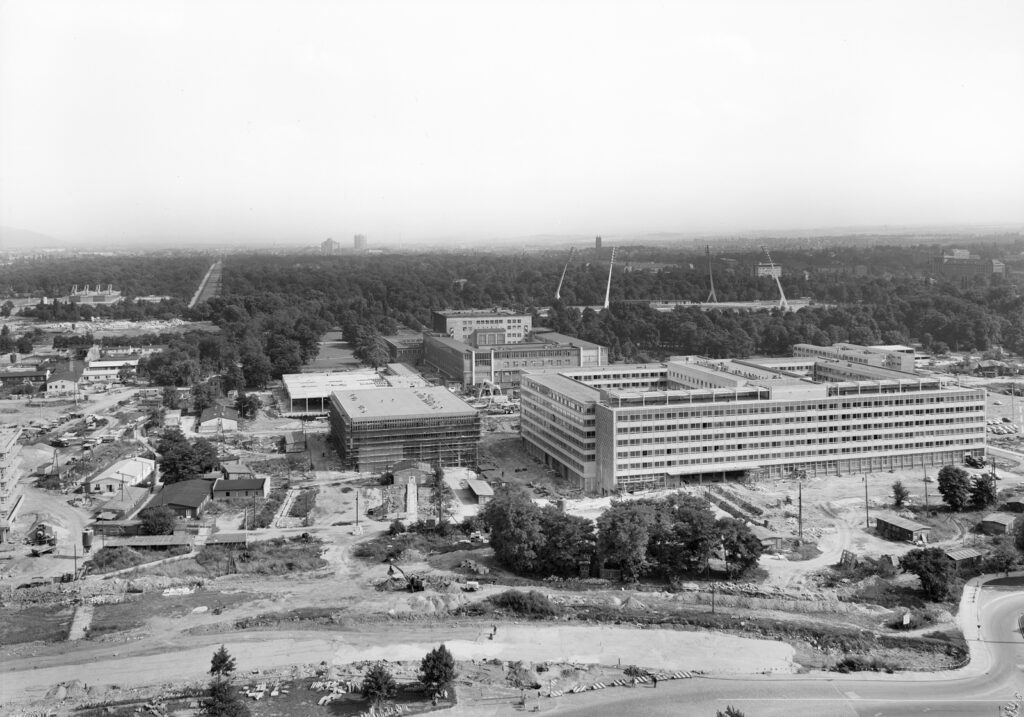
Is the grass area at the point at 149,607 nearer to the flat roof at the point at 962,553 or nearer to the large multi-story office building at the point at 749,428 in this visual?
the large multi-story office building at the point at 749,428

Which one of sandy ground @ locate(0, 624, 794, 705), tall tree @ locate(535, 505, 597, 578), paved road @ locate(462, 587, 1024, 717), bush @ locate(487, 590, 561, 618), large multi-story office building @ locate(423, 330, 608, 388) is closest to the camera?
paved road @ locate(462, 587, 1024, 717)

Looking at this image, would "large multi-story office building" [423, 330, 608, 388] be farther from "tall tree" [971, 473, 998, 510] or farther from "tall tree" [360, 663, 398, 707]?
"tall tree" [360, 663, 398, 707]

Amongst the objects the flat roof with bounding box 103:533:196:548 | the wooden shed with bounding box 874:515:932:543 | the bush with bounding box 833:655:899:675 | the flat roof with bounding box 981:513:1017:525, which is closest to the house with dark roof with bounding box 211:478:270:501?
the flat roof with bounding box 103:533:196:548

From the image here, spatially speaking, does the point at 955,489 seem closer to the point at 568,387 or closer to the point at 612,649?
the point at 568,387

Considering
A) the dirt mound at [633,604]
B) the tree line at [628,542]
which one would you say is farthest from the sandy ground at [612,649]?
the tree line at [628,542]

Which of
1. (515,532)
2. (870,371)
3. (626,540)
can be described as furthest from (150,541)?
(870,371)

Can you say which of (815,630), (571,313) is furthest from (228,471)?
(571,313)
